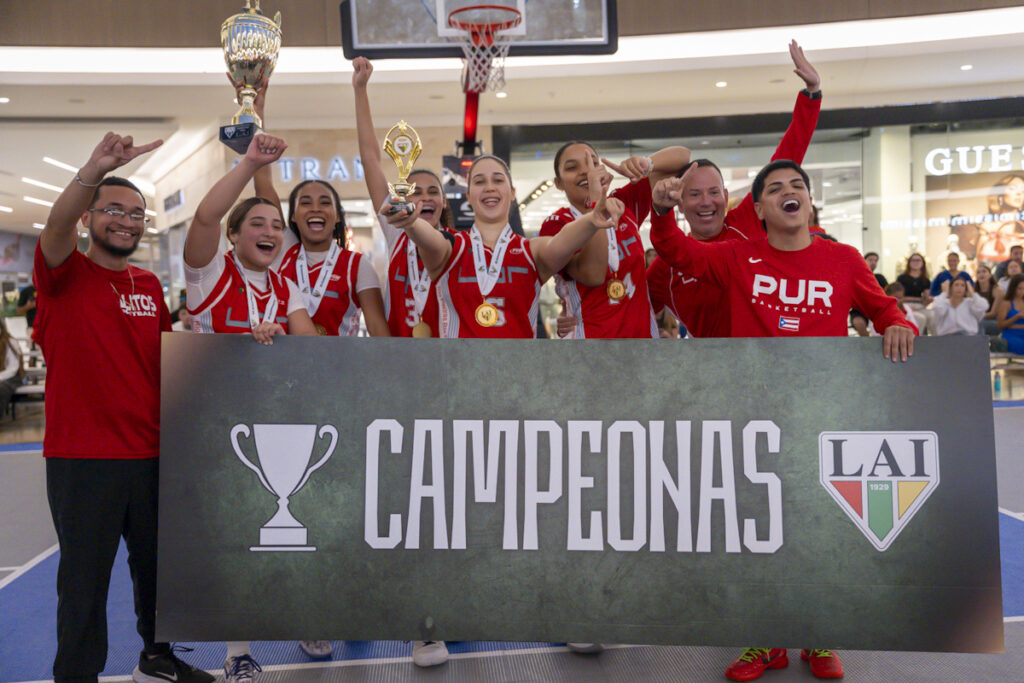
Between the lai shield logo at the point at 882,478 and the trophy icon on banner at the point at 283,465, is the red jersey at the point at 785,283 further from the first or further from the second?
the trophy icon on banner at the point at 283,465

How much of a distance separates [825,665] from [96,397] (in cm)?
248

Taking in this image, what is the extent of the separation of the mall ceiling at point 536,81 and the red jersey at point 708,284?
6.97 metres

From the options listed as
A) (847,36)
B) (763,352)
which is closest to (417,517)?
(763,352)

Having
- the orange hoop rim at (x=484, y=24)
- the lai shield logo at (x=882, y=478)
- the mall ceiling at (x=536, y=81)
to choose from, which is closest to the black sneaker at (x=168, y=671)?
the lai shield logo at (x=882, y=478)

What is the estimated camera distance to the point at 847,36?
980 centimetres

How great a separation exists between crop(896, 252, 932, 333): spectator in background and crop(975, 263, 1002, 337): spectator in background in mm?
683

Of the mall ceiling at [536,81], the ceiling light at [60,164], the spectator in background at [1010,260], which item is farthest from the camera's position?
the ceiling light at [60,164]

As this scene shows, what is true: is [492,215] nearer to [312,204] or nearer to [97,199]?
[312,204]

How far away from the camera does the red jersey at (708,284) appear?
3080mm

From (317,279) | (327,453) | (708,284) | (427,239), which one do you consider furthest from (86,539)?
(708,284)

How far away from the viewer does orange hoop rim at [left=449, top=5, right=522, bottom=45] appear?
4668 mm

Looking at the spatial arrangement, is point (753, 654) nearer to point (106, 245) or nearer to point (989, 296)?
point (106, 245)

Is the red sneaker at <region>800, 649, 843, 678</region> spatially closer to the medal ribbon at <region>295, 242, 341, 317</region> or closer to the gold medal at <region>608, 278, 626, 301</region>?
the gold medal at <region>608, 278, 626, 301</region>

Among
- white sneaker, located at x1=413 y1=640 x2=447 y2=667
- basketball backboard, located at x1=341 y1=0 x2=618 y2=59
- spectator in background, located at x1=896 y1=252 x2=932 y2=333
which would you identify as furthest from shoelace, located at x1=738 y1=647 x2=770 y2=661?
spectator in background, located at x1=896 y1=252 x2=932 y2=333
